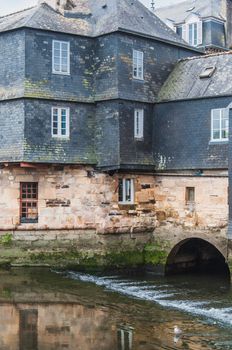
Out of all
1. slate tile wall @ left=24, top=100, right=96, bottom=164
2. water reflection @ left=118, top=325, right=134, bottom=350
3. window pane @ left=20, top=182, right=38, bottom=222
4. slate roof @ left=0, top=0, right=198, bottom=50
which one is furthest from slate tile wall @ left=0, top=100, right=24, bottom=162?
water reflection @ left=118, top=325, right=134, bottom=350

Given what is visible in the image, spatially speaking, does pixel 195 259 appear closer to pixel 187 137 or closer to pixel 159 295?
pixel 187 137

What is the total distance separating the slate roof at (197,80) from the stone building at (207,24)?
1579cm

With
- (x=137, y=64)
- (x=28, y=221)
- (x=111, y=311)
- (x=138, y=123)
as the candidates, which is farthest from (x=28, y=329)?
(x=137, y=64)

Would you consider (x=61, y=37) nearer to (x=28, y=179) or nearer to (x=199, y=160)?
(x=28, y=179)

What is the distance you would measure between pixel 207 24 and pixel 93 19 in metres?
17.7

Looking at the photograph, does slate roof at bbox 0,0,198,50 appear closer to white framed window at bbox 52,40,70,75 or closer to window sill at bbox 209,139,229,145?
white framed window at bbox 52,40,70,75

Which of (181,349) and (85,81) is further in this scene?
(85,81)

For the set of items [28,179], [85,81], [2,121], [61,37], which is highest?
[61,37]

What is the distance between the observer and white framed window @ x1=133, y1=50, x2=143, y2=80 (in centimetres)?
2858

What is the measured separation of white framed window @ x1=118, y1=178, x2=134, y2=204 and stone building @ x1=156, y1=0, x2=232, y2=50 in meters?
19.8

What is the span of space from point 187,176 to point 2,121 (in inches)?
328

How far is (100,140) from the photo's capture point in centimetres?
2803

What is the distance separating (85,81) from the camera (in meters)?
28.4

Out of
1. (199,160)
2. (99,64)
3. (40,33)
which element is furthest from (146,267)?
(40,33)
